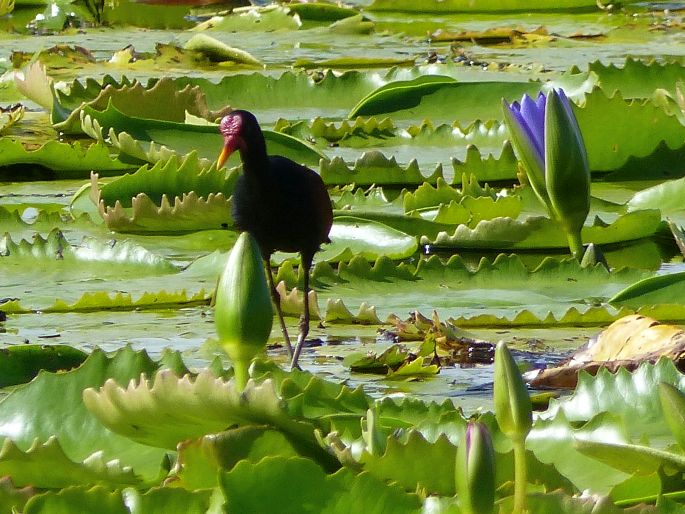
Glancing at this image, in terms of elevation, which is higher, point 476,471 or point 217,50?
point 476,471

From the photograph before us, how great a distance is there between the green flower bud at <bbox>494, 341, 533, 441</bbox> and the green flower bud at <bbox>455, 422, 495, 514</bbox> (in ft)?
0.20

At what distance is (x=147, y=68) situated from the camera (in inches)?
168

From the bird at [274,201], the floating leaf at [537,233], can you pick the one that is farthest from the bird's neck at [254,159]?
the floating leaf at [537,233]

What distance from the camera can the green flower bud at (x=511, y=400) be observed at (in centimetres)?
94

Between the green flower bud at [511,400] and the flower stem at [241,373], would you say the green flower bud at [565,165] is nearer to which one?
the flower stem at [241,373]

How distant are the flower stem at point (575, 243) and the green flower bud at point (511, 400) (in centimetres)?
123

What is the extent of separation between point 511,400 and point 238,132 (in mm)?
1429

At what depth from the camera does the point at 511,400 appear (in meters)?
0.95

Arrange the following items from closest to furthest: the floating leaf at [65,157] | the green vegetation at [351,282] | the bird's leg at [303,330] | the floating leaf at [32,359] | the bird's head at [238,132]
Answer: the green vegetation at [351,282], the floating leaf at [32,359], the bird's leg at [303,330], the bird's head at [238,132], the floating leaf at [65,157]

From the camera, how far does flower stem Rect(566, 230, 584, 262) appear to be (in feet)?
7.11

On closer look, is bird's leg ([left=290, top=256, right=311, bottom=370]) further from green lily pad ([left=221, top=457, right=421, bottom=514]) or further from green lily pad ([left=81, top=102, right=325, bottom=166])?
green lily pad ([left=81, top=102, right=325, bottom=166])

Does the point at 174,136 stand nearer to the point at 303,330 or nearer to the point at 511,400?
the point at 303,330

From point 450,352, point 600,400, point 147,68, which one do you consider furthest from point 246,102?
point 600,400

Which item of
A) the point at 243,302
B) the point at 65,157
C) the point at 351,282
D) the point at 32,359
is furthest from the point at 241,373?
the point at 65,157
